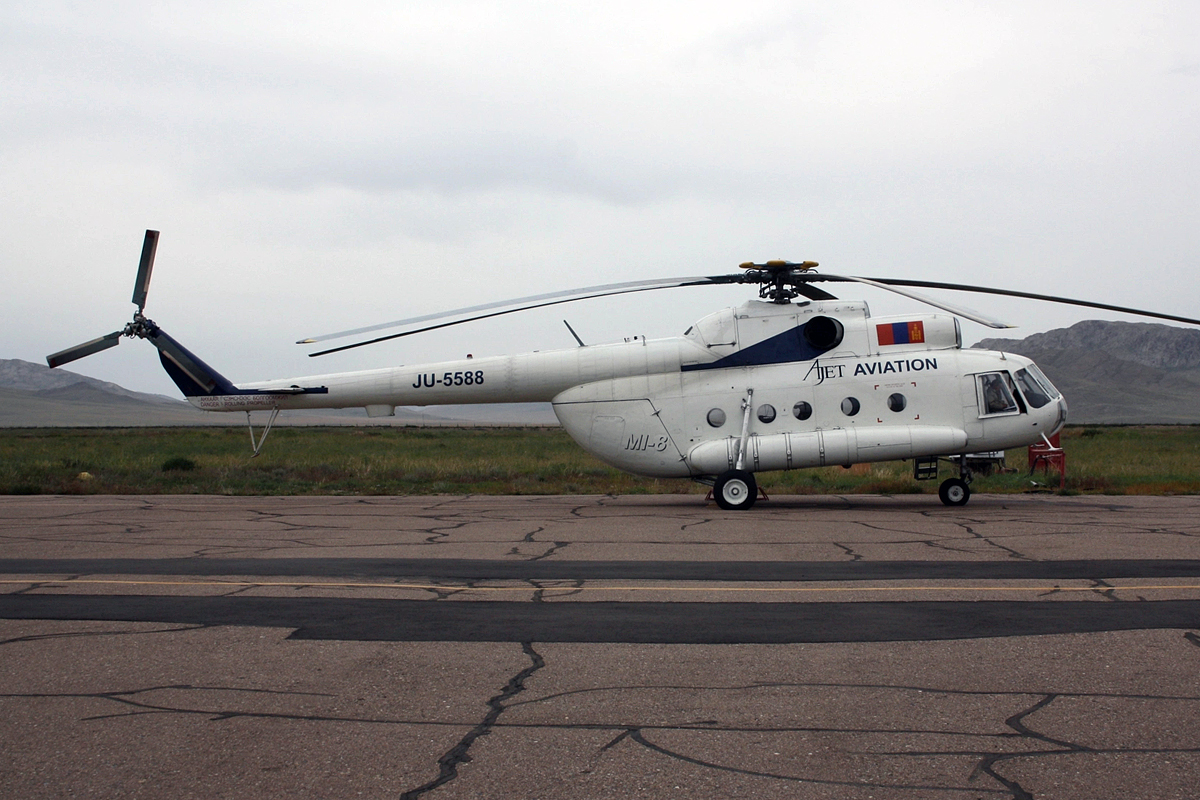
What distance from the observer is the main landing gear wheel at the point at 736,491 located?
16562 mm

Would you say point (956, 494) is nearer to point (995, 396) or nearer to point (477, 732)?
point (995, 396)

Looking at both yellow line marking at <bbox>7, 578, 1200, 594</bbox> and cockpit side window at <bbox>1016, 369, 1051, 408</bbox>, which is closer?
yellow line marking at <bbox>7, 578, 1200, 594</bbox>

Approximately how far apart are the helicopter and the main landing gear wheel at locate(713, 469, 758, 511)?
23 mm

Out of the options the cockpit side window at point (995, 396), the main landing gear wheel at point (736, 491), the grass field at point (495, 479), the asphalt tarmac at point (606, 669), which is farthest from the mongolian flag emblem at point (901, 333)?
the asphalt tarmac at point (606, 669)

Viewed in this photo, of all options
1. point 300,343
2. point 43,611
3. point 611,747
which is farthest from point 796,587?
point 300,343

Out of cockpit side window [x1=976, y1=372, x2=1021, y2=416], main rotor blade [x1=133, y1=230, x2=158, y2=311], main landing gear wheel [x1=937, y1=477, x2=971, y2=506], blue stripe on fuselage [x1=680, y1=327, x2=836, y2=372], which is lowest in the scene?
main landing gear wheel [x1=937, y1=477, x2=971, y2=506]

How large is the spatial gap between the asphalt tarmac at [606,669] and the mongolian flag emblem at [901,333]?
5.82m

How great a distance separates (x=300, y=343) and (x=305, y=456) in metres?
23.4

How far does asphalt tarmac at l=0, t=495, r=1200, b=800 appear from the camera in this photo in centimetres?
448

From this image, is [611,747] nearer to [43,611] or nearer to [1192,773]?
[1192,773]

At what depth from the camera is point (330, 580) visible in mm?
9594

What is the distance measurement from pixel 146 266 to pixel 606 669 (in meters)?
15.3

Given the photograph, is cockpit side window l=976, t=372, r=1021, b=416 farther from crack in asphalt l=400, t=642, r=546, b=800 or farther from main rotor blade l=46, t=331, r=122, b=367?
main rotor blade l=46, t=331, r=122, b=367

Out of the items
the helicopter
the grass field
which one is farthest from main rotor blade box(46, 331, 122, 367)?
the grass field
